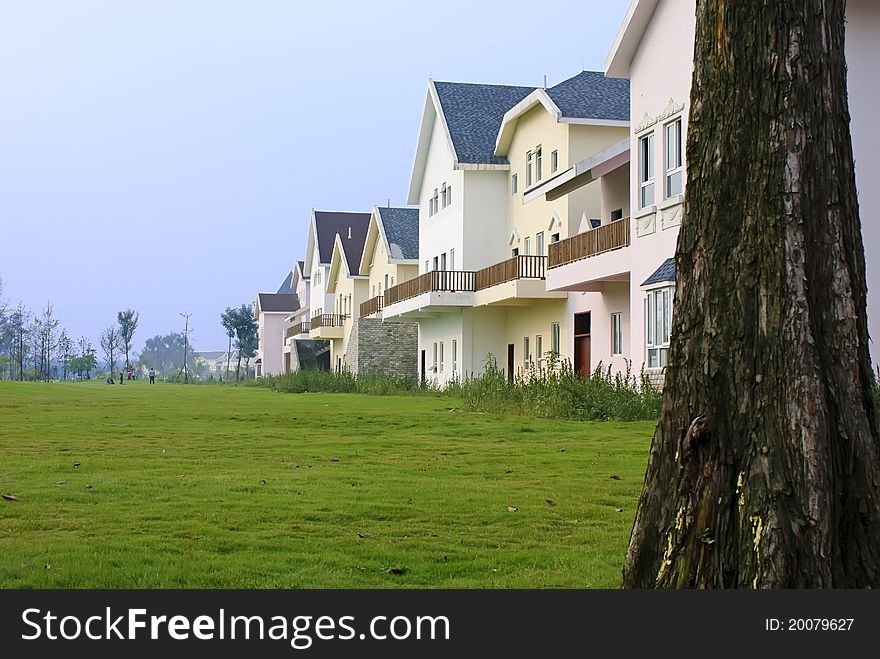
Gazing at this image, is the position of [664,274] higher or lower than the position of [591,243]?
lower

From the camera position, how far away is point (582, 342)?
35250 mm

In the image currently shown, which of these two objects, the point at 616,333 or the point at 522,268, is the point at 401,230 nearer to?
the point at 522,268

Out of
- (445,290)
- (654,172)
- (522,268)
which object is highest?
(654,172)

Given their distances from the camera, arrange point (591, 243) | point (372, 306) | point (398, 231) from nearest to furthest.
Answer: point (591, 243) → point (372, 306) → point (398, 231)

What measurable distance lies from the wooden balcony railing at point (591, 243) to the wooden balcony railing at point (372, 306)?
75.3 ft

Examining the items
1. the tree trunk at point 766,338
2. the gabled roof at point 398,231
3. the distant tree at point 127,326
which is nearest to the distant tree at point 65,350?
the distant tree at point 127,326

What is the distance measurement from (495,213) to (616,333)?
13053mm

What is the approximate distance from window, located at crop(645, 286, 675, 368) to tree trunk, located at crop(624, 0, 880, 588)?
62.3 ft

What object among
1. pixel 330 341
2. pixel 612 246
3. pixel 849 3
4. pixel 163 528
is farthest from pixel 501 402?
pixel 330 341

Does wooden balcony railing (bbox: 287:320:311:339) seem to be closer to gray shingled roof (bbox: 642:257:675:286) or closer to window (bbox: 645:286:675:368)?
window (bbox: 645:286:675:368)

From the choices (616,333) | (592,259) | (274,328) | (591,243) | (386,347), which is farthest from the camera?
(274,328)

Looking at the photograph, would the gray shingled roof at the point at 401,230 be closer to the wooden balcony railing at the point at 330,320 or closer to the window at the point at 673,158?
the wooden balcony railing at the point at 330,320

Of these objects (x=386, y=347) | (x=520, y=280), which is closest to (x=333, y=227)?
(x=386, y=347)

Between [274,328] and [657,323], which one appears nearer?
[657,323]
